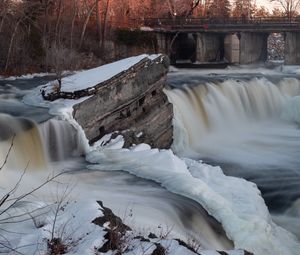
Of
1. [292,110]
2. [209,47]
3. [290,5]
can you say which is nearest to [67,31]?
[209,47]

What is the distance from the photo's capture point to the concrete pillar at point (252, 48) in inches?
1615

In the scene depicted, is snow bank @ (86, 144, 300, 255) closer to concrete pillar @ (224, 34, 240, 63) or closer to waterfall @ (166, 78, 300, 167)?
waterfall @ (166, 78, 300, 167)

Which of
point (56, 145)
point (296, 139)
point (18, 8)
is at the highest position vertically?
point (18, 8)

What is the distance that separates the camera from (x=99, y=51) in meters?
33.7

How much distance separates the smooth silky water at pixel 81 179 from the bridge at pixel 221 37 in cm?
2739

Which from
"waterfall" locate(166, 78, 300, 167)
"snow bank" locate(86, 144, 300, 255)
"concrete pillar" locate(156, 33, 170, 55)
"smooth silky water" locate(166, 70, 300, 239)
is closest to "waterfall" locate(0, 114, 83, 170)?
"snow bank" locate(86, 144, 300, 255)

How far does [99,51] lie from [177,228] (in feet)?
88.8

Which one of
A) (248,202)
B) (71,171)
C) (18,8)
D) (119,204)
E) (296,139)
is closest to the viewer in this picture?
(119,204)

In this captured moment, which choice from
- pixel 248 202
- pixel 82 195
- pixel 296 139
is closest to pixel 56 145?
pixel 82 195

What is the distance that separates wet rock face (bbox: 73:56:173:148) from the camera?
45.7 feet

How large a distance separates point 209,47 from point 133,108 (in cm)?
2771

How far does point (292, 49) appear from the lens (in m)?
39.4

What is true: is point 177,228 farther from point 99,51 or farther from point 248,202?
point 99,51

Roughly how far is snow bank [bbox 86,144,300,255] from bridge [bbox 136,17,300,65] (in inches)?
1124
